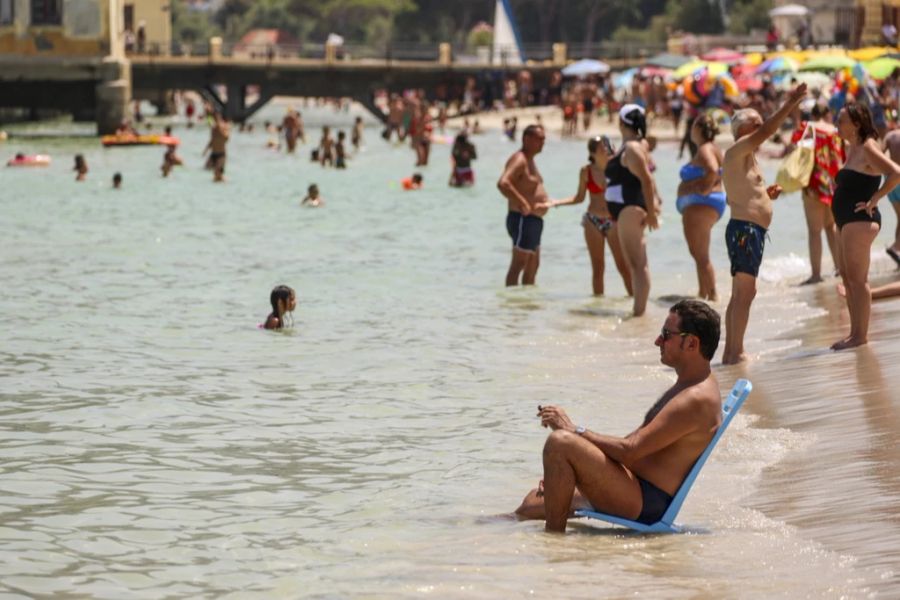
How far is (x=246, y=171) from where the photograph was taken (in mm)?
38000

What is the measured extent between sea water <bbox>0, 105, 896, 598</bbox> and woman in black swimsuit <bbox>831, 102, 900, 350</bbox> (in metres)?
0.90

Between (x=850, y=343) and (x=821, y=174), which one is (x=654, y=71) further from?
(x=850, y=343)

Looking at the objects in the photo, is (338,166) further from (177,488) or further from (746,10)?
(746,10)

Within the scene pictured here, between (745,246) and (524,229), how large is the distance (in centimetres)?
425

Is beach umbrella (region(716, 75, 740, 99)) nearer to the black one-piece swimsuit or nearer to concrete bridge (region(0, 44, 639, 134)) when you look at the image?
concrete bridge (region(0, 44, 639, 134))

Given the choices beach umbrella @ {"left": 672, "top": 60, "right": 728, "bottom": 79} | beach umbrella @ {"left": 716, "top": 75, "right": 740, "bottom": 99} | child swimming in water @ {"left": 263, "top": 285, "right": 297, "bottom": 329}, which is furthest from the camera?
beach umbrella @ {"left": 672, "top": 60, "right": 728, "bottom": 79}

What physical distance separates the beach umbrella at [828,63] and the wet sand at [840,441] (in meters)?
30.9

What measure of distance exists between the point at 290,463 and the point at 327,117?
74.0 metres

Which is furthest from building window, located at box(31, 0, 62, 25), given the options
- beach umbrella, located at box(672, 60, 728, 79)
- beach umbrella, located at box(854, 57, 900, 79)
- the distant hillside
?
the distant hillside

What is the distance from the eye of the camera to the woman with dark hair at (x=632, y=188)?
480 inches

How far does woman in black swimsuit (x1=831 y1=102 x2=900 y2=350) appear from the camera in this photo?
9945 mm

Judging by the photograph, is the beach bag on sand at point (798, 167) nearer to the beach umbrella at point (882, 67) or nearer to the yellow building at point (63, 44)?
the beach umbrella at point (882, 67)

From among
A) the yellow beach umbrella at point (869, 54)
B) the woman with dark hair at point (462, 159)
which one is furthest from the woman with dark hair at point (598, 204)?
the yellow beach umbrella at point (869, 54)

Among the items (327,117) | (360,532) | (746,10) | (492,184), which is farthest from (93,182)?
(746,10)
